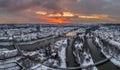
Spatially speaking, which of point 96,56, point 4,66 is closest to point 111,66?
point 96,56

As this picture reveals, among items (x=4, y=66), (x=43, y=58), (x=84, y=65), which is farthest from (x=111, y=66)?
(x=4, y=66)

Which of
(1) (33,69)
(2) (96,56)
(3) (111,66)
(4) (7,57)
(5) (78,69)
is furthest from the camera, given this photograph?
(2) (96,56)

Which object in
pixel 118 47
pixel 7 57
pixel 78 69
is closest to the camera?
pixel 78 69

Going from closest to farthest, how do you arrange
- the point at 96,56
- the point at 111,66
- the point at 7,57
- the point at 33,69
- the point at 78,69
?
the point at 33,69
the point at 78,69
the point at 111,66
the point at 7,57
the point at 96,56

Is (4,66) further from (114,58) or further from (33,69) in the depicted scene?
(114,58)

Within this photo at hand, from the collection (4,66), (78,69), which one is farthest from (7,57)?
(78,69)

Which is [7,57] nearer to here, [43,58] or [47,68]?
[43,58]

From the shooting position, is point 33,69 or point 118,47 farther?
point 118,47

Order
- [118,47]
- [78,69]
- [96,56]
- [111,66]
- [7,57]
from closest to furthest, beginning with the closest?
[78,69] < [111,66] < [7,57] < [96,56] < [118,47]

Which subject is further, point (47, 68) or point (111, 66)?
point (111, 66)
